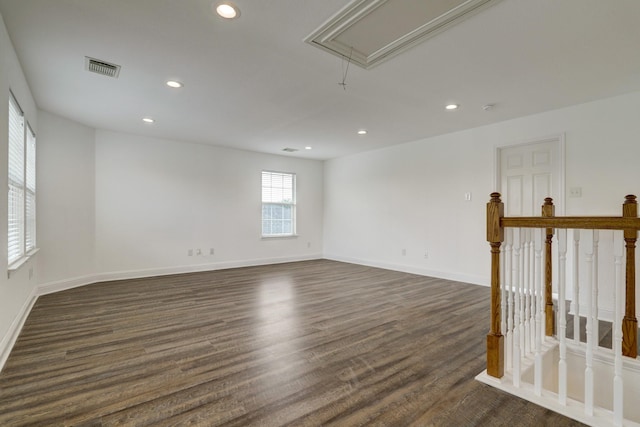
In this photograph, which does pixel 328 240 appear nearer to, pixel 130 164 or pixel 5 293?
pixel 130 164

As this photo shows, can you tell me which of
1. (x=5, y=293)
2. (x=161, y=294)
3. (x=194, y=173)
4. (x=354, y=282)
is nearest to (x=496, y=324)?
(x=354, y=282)

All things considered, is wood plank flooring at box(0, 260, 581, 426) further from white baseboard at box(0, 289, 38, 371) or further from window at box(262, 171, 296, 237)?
window at box(262, 171, 296, 237)

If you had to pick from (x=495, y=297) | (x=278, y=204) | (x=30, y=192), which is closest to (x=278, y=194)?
(x=278, y=204)

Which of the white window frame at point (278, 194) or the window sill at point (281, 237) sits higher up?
the white window frame at point (278, 194)

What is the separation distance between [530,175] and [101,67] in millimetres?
5242

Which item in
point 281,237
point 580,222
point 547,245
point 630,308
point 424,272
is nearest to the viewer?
point 580,222

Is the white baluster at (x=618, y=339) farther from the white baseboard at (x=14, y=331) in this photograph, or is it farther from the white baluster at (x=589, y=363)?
the white baseboard at (x=14, y=331)

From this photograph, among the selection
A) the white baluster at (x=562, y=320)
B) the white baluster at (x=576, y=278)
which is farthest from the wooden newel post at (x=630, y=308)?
the white baluster at (x=562, y=320)

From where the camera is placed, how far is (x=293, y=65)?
2803 mm

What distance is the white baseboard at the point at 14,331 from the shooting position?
89.3 inches

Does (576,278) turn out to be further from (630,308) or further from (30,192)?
(30,192)

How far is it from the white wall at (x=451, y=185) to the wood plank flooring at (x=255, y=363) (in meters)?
1.39

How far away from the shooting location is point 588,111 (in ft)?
12.1

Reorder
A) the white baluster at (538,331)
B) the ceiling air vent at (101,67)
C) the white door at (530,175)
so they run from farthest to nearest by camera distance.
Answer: the white door at (530,175) < the ceiling air vent at (101,67) < the white baluster at (538,331)
